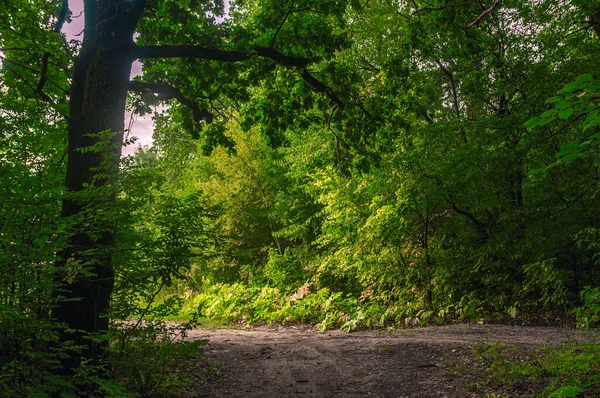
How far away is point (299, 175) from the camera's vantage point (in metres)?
15.5

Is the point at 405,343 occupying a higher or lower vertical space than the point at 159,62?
lower

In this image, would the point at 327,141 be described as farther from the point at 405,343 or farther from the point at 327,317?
the point at 405,343

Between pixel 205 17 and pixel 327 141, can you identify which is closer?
pixel 205 17

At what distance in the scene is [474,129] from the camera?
9.88m

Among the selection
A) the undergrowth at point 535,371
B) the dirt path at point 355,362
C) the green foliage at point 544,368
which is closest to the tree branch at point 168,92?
the dirt path at point 355,362

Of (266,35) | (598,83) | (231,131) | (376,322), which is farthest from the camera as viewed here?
(231,131)

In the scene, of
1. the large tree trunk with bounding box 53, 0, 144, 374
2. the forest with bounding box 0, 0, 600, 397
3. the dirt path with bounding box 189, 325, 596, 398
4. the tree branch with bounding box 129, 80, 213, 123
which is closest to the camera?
the forest with bounding box 0, 0, 600, 397

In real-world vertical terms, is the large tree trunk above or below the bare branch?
below

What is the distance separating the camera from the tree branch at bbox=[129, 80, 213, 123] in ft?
21.4

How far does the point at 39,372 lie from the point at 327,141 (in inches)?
446

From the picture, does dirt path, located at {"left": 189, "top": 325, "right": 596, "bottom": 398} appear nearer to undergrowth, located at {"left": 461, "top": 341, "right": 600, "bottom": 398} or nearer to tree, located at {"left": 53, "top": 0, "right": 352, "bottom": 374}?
undergrowth, located at {"left": 461, "top": 341, "right": 600, "bottom": 398}

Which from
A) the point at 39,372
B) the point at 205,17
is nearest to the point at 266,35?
the point at 205,17

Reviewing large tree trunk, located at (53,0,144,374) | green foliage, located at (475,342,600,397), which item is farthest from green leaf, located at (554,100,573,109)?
large tree trunk, located at (53,0,144,374)

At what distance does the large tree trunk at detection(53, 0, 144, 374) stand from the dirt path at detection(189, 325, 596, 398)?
2.03m
